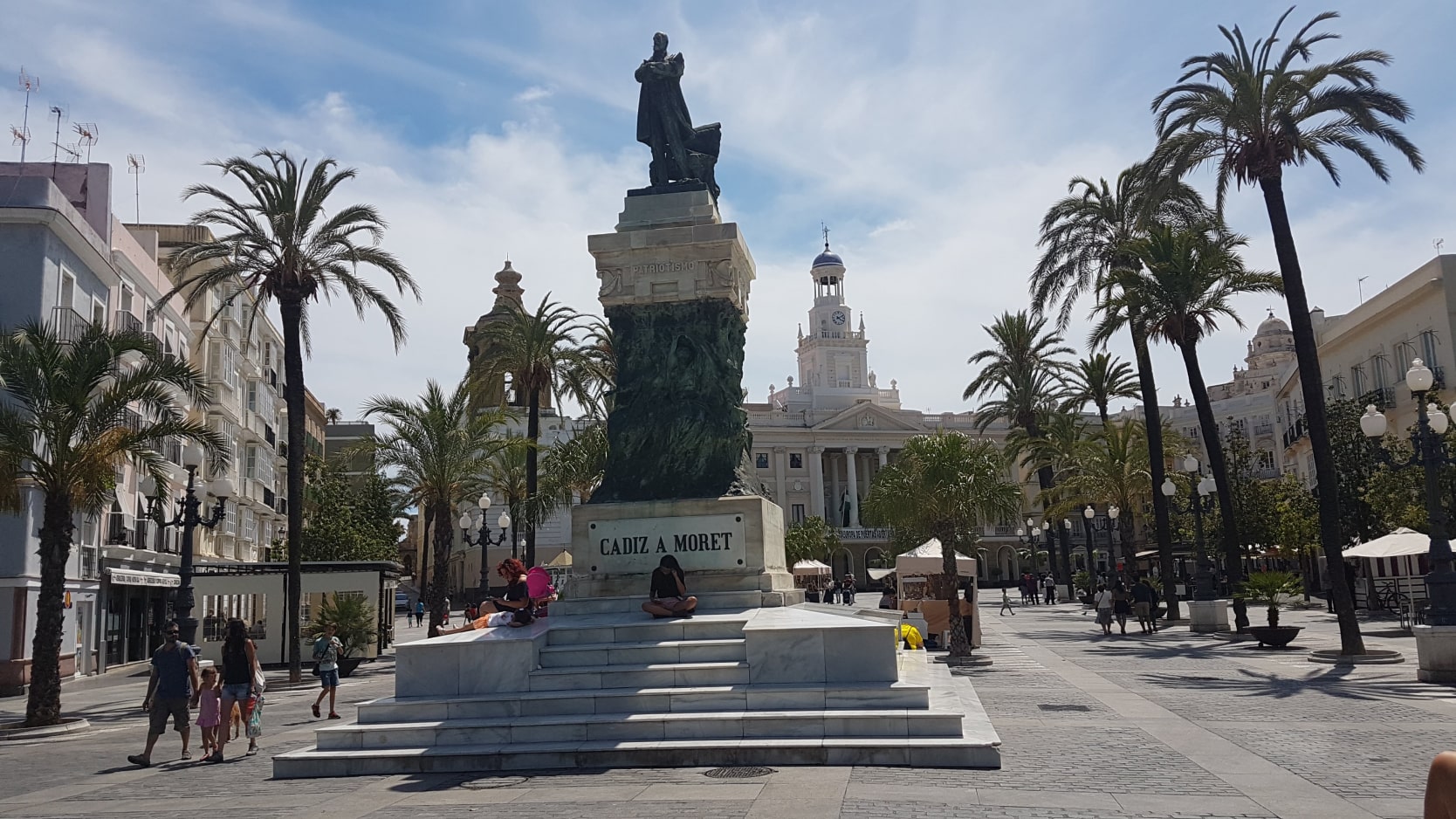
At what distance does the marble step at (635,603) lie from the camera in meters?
13.3

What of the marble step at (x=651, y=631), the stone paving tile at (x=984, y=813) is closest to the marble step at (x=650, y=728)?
the marble step at (x=651, y=631)

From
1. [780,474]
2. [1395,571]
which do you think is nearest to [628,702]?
[1395,571]

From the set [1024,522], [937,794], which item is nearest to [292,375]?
[937,794]

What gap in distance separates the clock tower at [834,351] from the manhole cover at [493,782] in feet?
359

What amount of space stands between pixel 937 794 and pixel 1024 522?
6502cm

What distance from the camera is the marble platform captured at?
984cm

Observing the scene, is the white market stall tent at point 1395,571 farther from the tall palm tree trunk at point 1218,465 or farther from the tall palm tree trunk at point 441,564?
the tall palm tree trunk at point 441,564

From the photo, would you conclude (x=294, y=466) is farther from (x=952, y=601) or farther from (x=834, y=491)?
(x=834, y=491)

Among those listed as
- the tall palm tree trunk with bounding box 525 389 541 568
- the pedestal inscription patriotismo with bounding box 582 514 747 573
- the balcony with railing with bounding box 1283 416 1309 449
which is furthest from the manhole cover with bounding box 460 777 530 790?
the balcony with railing with bounding box 1283 416 1309 449

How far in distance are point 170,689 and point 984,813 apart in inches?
367

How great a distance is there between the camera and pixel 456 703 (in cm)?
1095

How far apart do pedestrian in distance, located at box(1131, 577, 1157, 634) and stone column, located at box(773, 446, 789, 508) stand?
70.6 m

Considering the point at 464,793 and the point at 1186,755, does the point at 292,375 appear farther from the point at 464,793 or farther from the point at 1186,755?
the point at 1186,755

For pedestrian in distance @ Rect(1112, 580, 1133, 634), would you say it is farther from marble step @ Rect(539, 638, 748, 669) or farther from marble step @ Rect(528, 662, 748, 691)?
marble step @ Rect(528, 662, 748, 691)
